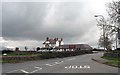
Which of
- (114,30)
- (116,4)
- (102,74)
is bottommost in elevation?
(102,74)

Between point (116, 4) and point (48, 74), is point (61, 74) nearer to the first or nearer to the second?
point (48, 74)

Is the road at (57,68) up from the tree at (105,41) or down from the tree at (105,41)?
down

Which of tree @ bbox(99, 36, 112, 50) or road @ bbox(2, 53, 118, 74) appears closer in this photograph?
road @ bbox(2, 53, 118, 74)

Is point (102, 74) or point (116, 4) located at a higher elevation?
point (116, 4)

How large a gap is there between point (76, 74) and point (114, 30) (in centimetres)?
3234

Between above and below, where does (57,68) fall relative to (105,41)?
below

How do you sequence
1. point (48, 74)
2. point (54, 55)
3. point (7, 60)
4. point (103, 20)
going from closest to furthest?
point (48, 74) → point (7, 60) → point (103, 20) → point (54, 55)

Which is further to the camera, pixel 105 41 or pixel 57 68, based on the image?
pixel 105 41

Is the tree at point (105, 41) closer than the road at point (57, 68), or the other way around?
the road at point (57, 68)

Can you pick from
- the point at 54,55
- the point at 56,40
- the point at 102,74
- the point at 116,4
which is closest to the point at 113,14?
the point at 116,4

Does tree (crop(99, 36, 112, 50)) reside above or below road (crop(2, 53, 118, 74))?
above

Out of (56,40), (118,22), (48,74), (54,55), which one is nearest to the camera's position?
(48,74)

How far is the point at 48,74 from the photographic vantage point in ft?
60.7

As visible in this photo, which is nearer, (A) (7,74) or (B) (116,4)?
(A) (7,74)
